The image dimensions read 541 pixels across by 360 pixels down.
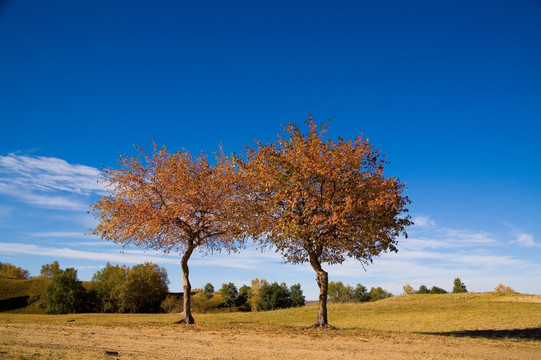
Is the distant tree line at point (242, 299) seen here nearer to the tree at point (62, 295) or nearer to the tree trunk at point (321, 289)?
the tree at point (62, 295)

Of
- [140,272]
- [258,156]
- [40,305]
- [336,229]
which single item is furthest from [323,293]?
[40,305]

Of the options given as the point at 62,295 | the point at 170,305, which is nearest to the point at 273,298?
the point at 170,305

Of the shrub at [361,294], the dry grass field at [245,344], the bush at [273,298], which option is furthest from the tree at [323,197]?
the shrub at [361,294]

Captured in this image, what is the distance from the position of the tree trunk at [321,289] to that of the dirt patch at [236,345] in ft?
7.87

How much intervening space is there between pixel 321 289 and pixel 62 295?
59.0 meters

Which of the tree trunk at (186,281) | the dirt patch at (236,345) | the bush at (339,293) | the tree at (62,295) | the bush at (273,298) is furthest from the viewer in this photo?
the bush at (339,293)

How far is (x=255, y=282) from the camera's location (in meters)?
134

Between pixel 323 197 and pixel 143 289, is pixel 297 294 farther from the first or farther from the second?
pixel 323 197

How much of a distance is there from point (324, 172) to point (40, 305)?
74.1 m

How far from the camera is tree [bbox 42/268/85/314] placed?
65625 millimetres

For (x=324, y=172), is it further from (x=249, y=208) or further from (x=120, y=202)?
(x=120, y=202)

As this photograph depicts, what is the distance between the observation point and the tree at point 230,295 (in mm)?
90188

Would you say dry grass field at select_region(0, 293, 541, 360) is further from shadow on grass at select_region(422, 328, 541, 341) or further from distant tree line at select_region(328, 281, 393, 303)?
distant tree line at select_region(328, 281, 393, 303)

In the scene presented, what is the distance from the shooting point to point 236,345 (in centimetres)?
1770
